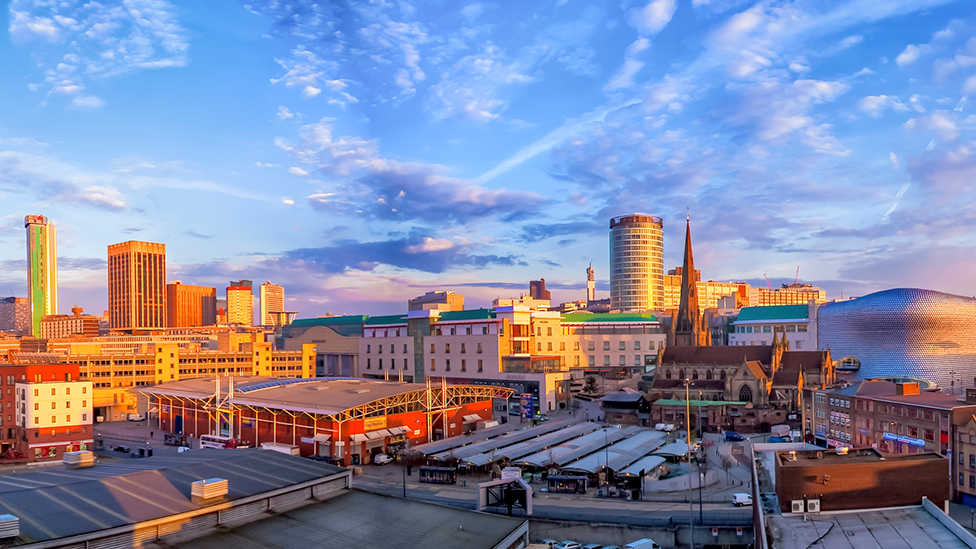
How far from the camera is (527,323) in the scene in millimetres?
128750

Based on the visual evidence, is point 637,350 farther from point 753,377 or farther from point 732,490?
point 732,490

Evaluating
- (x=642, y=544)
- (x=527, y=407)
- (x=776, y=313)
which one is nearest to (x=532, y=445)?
(x=642, y=544)

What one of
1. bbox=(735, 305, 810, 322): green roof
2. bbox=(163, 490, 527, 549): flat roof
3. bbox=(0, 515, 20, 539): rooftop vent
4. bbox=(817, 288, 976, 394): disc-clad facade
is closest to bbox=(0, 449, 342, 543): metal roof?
bbox=(0, 515, 20, 539): rooftop vent

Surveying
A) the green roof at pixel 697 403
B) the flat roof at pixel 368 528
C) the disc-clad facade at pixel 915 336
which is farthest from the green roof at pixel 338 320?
the flat roof at pixel 368 528

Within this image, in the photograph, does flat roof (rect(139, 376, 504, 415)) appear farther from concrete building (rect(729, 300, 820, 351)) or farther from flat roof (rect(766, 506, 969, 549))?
concrete building (rect(729, 300, 820, 351))

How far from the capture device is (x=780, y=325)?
166m

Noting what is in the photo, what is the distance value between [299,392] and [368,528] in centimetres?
5625

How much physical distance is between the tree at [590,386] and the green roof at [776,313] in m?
67.2

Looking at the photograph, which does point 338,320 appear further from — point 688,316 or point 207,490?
point 207,490

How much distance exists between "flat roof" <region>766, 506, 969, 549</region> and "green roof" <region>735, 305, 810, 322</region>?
141m

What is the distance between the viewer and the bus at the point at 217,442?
79.9 m

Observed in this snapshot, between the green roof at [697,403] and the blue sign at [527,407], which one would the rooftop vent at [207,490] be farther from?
the green roof at [697,403]

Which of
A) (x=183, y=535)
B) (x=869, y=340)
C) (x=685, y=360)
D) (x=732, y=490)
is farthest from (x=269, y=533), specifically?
(x=869, y=340)

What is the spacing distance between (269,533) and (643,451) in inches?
1837
